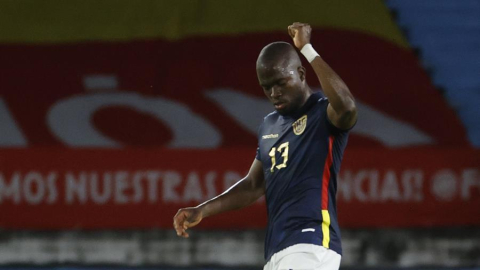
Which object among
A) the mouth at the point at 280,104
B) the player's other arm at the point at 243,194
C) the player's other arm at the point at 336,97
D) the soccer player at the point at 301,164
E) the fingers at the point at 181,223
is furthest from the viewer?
the player's other arm at the point at 243,194

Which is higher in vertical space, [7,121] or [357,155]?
[7,121]

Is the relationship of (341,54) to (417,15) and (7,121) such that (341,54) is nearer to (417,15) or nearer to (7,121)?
(417,15)

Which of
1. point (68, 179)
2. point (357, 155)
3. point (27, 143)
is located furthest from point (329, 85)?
point (27, 143)

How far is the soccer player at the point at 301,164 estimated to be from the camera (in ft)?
11.4

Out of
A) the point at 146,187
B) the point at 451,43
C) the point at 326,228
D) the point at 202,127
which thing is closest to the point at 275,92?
the point at 326,228

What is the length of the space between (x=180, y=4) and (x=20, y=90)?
1622 mm

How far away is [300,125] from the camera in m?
3.61

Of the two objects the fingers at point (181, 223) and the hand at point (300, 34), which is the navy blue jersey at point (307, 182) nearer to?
the hand at point (300, 34)

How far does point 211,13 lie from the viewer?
7.73 m

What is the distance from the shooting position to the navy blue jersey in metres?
3.51

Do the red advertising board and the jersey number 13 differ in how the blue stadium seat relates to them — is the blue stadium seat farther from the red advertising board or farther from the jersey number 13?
the jersey number 13

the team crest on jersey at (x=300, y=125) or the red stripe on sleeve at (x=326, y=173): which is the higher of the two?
the team crest on jersey at (x=300, y=125)

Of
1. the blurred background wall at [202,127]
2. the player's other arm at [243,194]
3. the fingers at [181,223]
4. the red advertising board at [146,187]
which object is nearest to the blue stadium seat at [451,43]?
the blurred background wall at [202,127]

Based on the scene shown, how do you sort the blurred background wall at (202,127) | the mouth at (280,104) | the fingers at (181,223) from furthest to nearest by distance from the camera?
1. the blurred background wall at (202,127)
2. the fingers at (181,223)
3. the mouth at (280,104)
